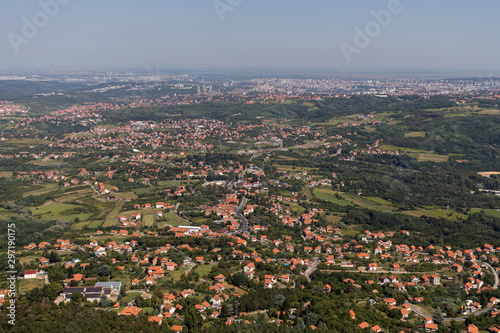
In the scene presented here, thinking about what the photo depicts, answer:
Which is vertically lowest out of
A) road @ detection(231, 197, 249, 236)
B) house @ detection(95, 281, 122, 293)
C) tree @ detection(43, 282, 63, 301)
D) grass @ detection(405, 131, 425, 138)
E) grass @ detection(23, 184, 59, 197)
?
road @ detection(231, 197, 249, 236)

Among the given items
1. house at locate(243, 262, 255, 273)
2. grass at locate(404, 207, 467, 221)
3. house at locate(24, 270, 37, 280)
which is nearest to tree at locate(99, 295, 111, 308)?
house at locate(24, 270, 37, 280)

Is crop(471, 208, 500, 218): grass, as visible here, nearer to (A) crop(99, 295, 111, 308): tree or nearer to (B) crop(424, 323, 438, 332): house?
(B) crop(424, 323, 438, 332): house

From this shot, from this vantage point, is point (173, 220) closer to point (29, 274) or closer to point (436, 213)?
point (29, 274)

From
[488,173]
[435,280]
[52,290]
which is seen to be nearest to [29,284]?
[52,290]

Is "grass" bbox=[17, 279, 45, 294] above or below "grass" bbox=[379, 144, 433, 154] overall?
below

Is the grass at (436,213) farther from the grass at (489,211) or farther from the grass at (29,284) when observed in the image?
the grass at (29,284)

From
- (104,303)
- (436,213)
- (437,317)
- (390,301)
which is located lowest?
(436,213)

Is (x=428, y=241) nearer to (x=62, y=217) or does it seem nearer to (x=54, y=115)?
(x=62, y=217)

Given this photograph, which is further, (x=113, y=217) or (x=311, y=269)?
(x=113, y=217)
